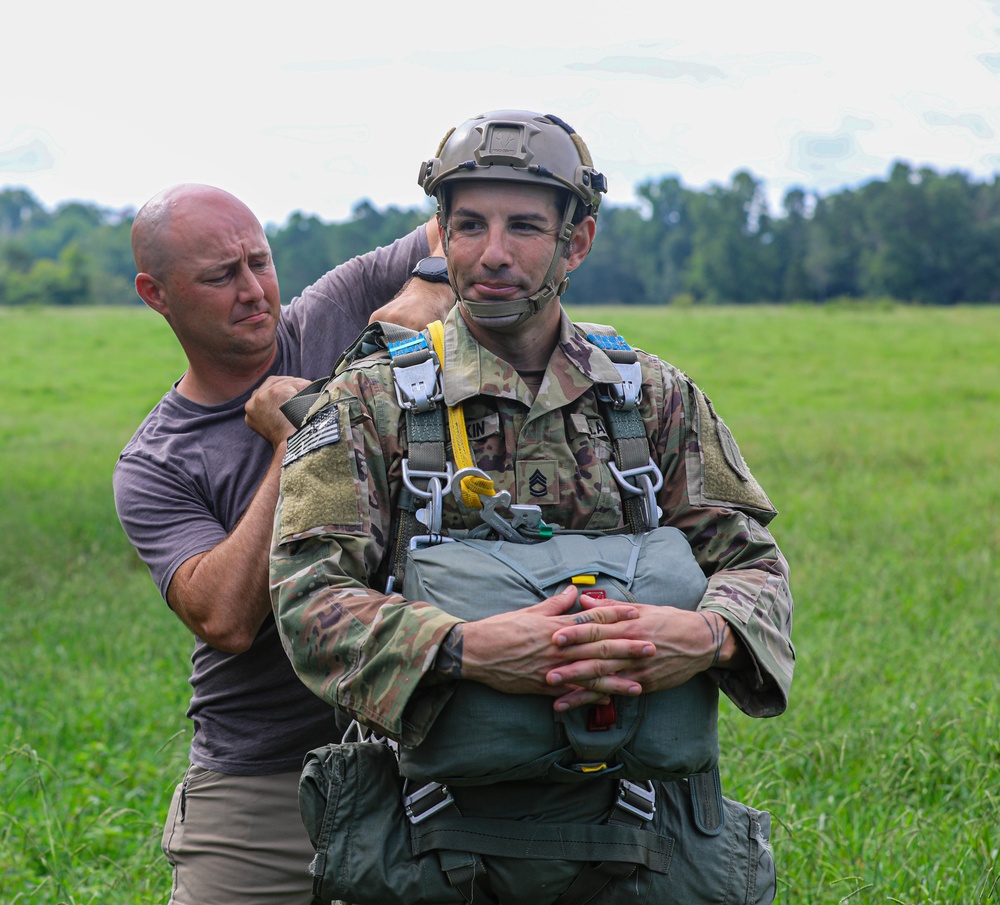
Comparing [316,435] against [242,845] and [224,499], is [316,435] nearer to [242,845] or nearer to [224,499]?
[224,499]

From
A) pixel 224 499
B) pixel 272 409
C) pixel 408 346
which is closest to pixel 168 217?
pixel 272 409

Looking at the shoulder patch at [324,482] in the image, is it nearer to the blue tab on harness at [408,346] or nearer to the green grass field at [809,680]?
the blue tab on harness at [408,346]

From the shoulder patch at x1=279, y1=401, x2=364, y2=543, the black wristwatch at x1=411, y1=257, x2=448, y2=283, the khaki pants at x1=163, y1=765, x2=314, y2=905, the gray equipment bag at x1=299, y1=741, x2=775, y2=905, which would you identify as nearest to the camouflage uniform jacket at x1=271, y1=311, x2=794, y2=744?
the shoulder patch at x1=279, y1=401, x2=364, y2=543

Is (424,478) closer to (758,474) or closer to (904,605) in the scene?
(904,605)

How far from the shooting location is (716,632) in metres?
2.32

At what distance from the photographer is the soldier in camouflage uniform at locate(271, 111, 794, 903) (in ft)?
7.30

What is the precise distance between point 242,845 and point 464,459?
127cm

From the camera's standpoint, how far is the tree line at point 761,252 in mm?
57188

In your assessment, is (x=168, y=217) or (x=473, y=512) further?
(x=168, y=217)

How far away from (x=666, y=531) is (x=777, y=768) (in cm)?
269

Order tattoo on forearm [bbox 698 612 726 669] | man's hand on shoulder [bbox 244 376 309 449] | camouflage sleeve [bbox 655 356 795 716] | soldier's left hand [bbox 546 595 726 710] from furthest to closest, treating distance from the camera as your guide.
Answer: man's hand on shoulder [bbox 244 376 309 449], camouflage sleeve [bbox 655 356 795 716], tattoo on forearm [bbox 698 612 726 669], soldier's left hand [bbox 546 595 726 710]

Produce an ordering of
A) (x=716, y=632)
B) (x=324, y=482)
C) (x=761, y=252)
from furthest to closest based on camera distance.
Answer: (x=761, y=252) < (x=324, y=482) < (x=716, y=632)

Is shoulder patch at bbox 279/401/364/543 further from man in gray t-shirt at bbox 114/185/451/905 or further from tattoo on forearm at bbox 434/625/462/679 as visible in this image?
man in gray t-shirt at bbox 114/185/451/905

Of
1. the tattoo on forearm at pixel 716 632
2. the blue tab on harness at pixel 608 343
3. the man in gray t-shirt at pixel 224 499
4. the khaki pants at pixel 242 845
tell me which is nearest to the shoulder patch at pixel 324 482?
the man in gray t-shirt at pixel 224 499
